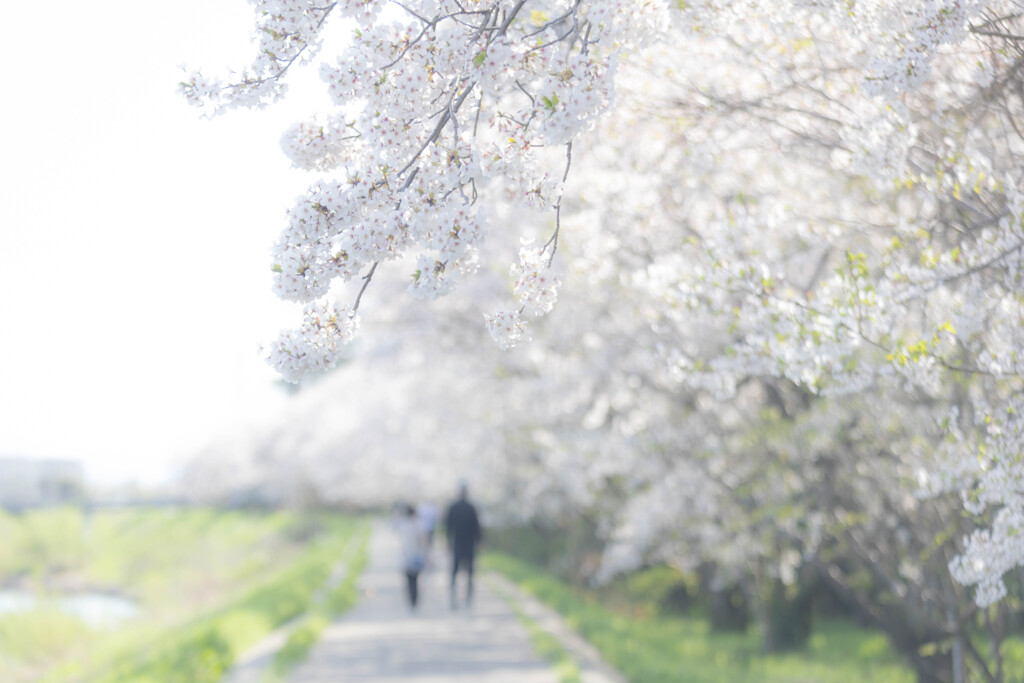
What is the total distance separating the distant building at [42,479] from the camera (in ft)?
274

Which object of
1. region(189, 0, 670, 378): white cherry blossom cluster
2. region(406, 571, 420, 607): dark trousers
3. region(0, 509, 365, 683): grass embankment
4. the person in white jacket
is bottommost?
region(0, 509, 365, 683): grass embankment

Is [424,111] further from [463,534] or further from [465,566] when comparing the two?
[465,566]

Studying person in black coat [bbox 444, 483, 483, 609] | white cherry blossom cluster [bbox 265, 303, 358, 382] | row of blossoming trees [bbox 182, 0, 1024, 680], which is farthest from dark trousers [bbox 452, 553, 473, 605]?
white cherry blossom cluster [bbox 265, 303, 358, 382]

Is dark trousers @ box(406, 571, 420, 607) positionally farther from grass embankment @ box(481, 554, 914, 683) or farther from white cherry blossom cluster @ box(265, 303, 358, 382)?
white cherry blossom cluster @ box(265, 303, 358, 382)

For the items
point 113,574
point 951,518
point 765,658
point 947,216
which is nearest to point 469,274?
point 947,216

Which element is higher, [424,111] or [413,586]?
[424,111]

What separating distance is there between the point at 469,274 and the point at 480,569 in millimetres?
23118

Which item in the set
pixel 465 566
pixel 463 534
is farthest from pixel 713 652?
pixel 465 566

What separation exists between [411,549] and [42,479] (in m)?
90.5

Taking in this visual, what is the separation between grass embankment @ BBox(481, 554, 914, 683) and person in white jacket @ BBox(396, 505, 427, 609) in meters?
2.39

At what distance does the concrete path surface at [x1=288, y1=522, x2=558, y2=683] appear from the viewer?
9.42m

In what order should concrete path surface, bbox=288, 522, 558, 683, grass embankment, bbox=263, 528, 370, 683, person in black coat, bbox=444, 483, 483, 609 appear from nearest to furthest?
concrete path surface, bbox=288, 522, 558, 683, grass embankment, bbox=263, 528, 370, 683, person in black coat, bbox=444, 483, 483, 609

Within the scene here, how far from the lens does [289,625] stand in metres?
14.0

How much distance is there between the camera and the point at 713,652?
40.3 ft
